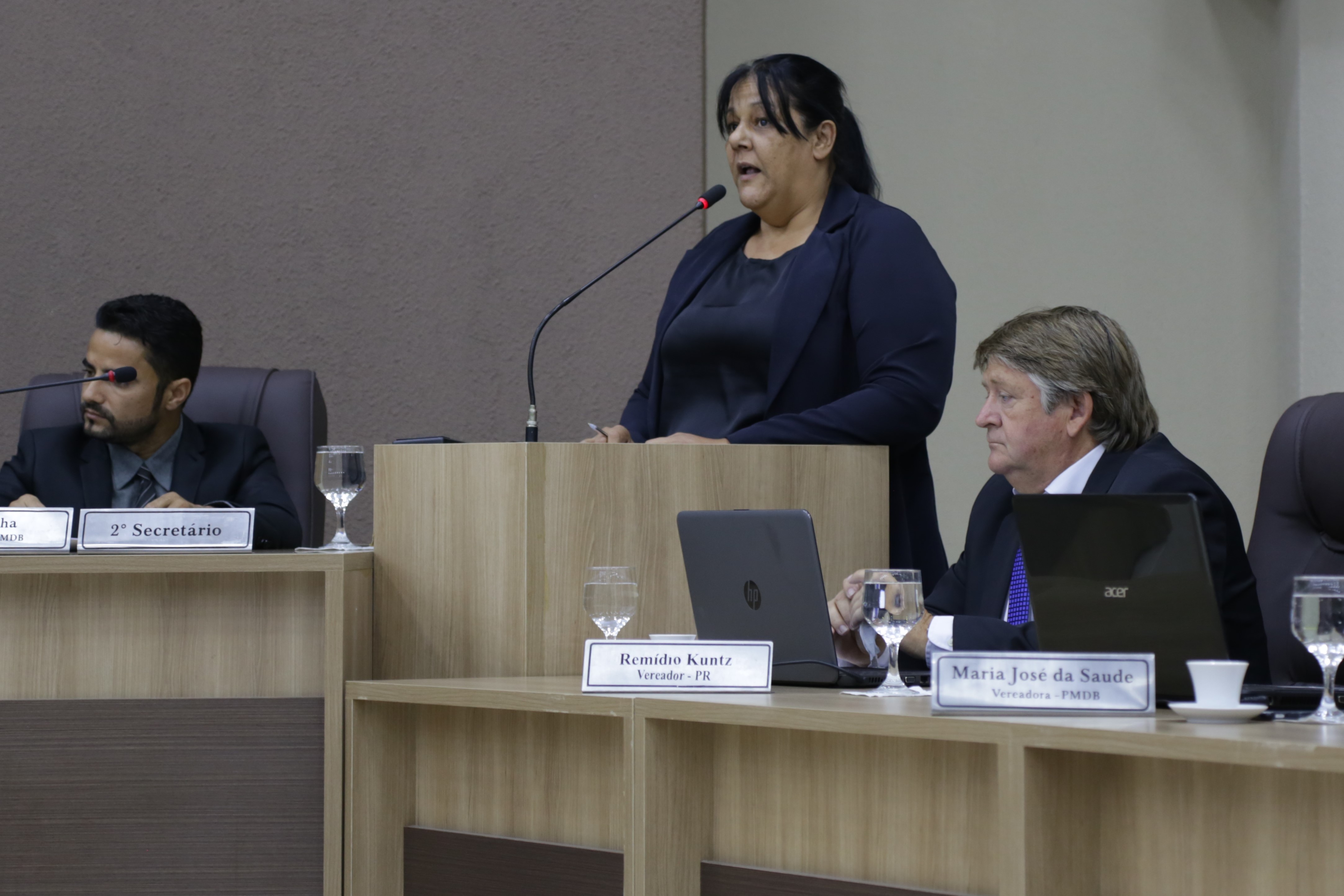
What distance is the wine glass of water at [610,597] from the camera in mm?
1642

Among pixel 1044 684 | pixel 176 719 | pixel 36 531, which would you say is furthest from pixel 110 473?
pixel 1044 684

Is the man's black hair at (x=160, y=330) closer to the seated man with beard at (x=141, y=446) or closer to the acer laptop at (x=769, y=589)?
the seated man with beard at (x=141, y=446)

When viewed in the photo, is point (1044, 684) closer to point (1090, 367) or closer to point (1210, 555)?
point (1210, 555)

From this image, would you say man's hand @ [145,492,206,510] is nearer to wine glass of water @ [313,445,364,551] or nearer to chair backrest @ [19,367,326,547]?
wine glass of water @ [313,445,364,551]

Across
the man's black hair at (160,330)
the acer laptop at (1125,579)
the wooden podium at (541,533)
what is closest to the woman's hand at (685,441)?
the wooden podium at (541,533)

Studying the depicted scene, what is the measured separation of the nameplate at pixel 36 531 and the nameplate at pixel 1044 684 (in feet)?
3.64

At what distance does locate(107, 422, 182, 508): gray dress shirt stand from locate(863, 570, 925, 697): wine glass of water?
144 centimetres

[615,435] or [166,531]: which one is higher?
[615,435]

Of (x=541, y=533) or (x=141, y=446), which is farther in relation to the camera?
(x=141, y=446)

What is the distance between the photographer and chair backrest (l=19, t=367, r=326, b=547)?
102 inches

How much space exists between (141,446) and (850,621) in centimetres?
138

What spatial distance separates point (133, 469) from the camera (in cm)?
249

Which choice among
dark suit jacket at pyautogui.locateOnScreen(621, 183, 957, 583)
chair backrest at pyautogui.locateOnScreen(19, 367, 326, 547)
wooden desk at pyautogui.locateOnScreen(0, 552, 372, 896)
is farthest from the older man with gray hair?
chair backrest at pyautogui.locateOnScreen(19, 367, 326, 547)

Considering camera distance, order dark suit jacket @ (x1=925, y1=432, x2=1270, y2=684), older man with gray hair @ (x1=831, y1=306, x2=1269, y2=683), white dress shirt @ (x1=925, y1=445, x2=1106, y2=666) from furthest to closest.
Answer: white dress shirt @ (x1=925, y1=445, x2=1106, y2=666) < older man with gray hair @ (x1=831, y1=306, x2=1269, y2=683) < dark suit jacket @ (x1=925, y1=432, x2=1270, y2=684)
